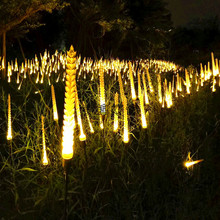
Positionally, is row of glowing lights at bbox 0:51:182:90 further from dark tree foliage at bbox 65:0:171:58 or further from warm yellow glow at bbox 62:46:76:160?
dark tree foliage at bbox 65:0:171:58

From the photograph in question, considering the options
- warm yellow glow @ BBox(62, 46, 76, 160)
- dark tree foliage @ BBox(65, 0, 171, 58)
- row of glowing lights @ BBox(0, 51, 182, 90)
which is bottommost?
warm yellow glow @ BBox(62, 46, 76, 160)

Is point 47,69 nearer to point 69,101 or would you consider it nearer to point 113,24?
point 69,101

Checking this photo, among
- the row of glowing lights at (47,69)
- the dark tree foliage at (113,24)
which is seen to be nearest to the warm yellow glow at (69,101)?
the row of glowing lights at (47,69)

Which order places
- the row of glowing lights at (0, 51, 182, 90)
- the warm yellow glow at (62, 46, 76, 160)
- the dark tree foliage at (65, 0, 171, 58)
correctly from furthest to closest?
the dark tree foliage at (65, 0, 171, 58), the row of glowing lights at (0, 51, 182, 90), the warm yellow glow at (62, 46, 76, 160)

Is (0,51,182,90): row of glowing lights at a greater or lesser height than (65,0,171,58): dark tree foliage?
lesser

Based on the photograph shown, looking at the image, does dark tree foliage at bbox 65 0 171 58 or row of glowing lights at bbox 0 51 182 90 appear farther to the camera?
dark tree foliage at bbox 65 0 171 58

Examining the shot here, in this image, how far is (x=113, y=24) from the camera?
588 inches

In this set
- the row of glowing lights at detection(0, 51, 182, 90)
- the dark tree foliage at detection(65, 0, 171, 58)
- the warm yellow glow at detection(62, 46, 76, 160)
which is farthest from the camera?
the dark tree foliage at detection(65, 0, 171, 58)

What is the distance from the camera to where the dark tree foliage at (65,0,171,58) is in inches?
570

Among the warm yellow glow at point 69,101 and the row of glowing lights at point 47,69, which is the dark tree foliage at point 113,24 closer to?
the row of glowing lights at point 47,69

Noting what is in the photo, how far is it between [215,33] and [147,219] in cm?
5100

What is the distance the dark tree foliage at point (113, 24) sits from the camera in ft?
47.5

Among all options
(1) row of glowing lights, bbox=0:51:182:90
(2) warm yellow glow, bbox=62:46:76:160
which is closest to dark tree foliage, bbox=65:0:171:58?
(1) row of glowing lights, bbox=0:51:182:90

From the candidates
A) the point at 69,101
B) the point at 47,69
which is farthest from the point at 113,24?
the point at 69,101
